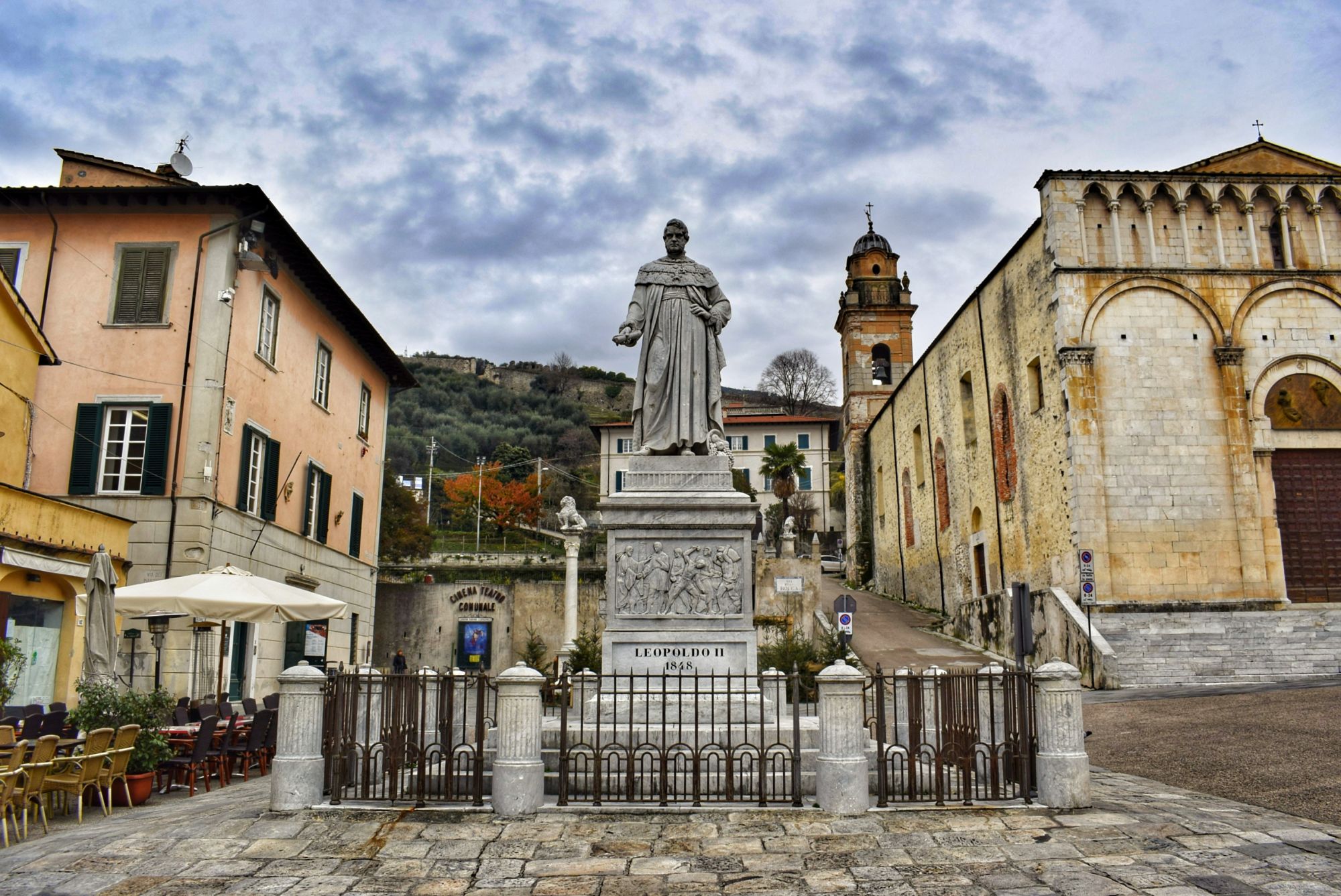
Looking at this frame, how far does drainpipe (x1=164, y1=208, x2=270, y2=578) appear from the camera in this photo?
54.1ft

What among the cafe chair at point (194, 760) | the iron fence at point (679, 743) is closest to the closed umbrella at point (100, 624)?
the cafe chair at point (194, 760)

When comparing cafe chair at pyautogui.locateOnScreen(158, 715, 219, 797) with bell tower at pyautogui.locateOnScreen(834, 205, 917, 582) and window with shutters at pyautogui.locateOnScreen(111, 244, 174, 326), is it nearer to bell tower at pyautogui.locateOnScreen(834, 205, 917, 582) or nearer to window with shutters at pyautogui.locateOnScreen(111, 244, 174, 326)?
window with shutters at pyautogui.locateOnScreen(111, 244, 174, 326)

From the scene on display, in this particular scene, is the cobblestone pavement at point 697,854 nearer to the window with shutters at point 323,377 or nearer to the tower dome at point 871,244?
the window with shutters at point 323,377

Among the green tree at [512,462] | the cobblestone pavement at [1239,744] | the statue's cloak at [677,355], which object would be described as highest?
the green tree at [512,462]

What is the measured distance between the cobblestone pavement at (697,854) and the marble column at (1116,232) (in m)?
18.8

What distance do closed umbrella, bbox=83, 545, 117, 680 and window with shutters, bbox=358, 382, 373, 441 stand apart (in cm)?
1500

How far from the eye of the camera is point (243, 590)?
12.0 m

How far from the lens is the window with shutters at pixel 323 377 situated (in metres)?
22.7

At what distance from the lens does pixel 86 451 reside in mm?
16906

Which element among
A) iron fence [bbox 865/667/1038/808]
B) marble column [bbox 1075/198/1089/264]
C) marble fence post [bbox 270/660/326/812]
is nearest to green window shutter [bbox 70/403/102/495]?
marble fence post [bbox 270/660/326/812]

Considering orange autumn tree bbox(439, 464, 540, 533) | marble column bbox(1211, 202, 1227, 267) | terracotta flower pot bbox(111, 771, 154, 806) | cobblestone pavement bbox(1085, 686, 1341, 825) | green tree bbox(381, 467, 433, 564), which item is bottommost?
terracotta flower pot bbox(111, 771, 154, 806)

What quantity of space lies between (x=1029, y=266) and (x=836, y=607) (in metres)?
11.0

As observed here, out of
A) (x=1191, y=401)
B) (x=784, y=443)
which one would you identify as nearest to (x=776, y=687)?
(x=1191, y=401)

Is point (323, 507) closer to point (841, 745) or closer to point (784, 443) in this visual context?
point (841, 745)
